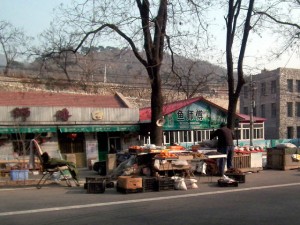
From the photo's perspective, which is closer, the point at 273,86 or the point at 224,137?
the point at 224,137

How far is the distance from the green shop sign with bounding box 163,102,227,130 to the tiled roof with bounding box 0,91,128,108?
4261 millimetres

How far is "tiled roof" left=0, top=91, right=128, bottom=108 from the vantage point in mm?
29656

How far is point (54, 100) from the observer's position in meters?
31.6

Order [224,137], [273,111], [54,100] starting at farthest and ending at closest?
[273,111] → [54,100] → [224,137]

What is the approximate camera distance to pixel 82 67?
5109 cm

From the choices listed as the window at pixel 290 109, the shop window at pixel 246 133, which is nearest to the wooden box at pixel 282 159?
the shop window at pixel 246 133

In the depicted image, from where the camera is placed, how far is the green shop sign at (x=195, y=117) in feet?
108

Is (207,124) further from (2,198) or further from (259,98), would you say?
(259,98)

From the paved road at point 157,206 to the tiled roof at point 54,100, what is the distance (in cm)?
1906

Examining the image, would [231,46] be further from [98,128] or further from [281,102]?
[281,102]

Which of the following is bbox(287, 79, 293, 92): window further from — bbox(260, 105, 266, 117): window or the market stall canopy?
the market stall canopy

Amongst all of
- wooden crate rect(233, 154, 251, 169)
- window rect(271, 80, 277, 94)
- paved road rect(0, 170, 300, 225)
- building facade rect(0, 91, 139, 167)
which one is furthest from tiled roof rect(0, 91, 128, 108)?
window rect(271, 80, 277, 94)

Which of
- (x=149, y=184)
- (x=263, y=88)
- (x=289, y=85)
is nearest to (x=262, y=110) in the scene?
(x=263, y=88)

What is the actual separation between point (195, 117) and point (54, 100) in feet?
39.0
